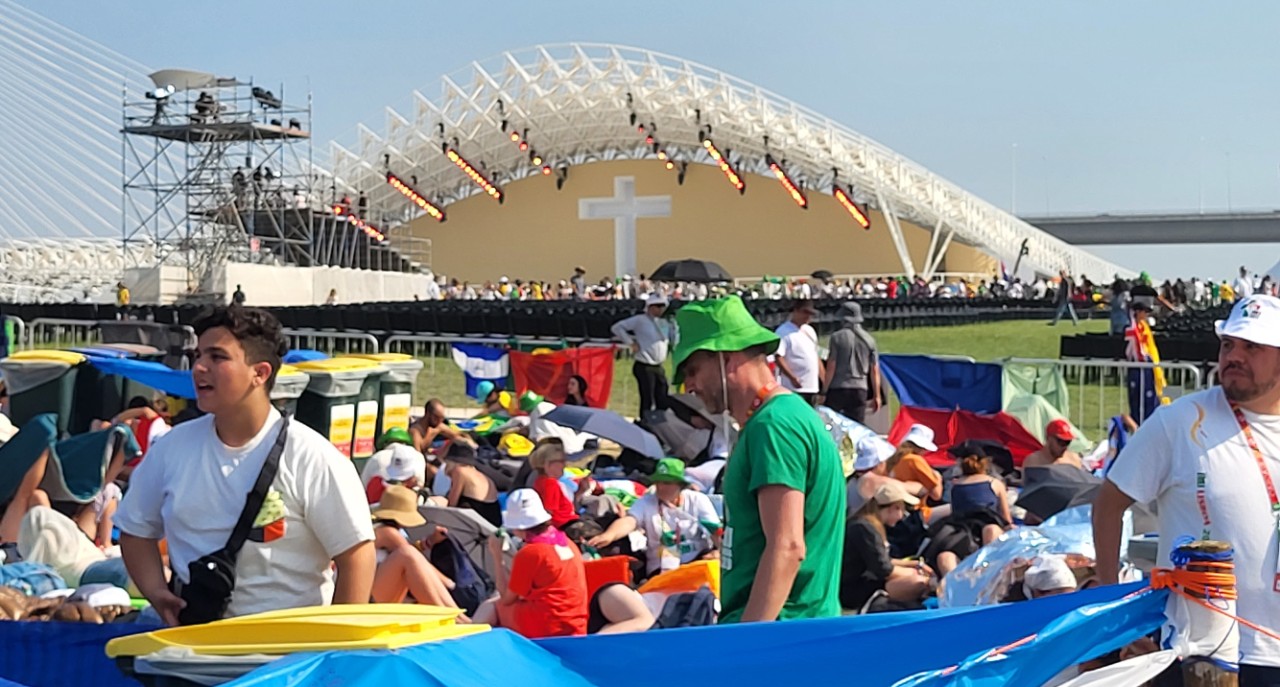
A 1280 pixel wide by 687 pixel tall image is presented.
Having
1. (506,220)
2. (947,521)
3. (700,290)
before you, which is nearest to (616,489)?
(947,521)

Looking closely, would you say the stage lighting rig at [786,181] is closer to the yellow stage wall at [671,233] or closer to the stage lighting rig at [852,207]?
the stage lighting rig at [852,207]

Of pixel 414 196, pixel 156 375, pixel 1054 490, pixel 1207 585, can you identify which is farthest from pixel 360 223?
pixel 1207 585

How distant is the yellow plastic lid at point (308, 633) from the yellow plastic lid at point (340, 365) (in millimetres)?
8984

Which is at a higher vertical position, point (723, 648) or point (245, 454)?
point (245, 454)

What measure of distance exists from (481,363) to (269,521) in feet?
45.1

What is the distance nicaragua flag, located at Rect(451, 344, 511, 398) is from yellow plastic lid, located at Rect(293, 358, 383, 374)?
182 inches

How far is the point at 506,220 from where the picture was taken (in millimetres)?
81562

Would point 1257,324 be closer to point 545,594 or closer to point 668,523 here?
point 545,594

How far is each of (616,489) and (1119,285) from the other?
15.0 metres

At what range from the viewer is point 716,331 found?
12.5 feet

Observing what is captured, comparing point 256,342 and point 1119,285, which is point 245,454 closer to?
point 256,342

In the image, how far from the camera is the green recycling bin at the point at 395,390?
13031 millimetres

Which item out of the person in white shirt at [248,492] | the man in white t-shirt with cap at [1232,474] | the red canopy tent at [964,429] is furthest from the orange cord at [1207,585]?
the red canopy tent at [964,429]

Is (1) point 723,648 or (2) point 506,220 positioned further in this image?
(2) point 506,220
